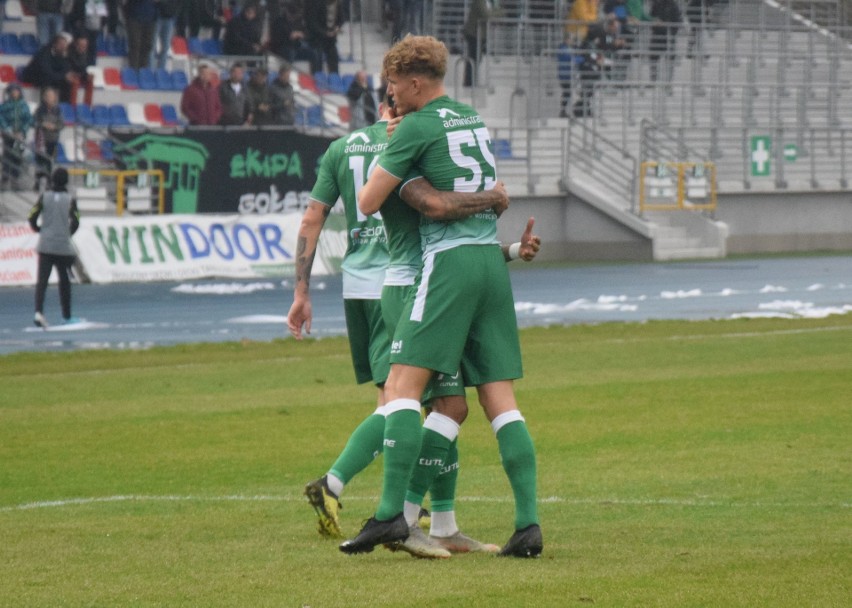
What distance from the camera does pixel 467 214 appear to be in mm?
6684

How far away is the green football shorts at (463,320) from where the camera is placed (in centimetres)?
662

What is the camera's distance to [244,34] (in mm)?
33750

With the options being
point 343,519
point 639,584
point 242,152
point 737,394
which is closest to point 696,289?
point 242,152

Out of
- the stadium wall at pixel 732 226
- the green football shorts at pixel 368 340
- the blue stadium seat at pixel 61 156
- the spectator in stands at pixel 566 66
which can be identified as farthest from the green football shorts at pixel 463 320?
the spectator in stands at pixel 566 66

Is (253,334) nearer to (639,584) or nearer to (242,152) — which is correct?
(242,152)

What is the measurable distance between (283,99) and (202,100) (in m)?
1.69

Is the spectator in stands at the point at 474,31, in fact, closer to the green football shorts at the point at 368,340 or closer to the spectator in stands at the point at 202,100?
the spectator in stands at the point at 202,100

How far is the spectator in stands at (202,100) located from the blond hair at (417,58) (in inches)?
964

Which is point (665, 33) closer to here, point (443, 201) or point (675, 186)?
point (675, 186)

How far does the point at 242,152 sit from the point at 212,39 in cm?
492

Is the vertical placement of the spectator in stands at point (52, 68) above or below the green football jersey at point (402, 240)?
below

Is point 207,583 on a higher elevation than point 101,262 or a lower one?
higher

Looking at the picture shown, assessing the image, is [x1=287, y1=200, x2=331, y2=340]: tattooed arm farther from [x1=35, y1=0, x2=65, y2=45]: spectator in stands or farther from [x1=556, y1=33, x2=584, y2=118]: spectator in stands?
[x1=556, y1=33, x2=584, y2=118]: spectator in stands

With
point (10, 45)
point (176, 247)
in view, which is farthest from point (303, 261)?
point (10, 45)
